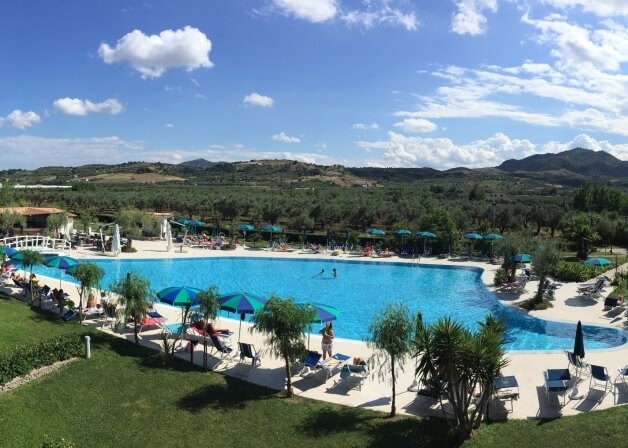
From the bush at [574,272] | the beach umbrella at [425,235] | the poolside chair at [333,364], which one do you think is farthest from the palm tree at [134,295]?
the beach umbrella at [425,235]

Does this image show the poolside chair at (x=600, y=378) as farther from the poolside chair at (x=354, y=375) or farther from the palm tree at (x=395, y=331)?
the poolside chair at (x=354, y=375)

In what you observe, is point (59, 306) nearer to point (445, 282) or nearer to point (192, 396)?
point (192, 396)

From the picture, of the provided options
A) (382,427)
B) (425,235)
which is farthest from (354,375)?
(425,235)

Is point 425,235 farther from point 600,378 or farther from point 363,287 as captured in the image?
point 600,378

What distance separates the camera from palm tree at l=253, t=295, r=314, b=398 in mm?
11516

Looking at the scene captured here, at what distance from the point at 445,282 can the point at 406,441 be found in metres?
21.2

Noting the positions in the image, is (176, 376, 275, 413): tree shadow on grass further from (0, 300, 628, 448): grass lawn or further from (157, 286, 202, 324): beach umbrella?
(157, 286, 202, 324): beach umbrella

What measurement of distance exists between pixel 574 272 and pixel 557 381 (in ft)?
58.8

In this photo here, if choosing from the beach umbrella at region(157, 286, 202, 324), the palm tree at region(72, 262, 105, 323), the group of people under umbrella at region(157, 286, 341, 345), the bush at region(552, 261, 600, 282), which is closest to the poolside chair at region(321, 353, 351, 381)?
the group of people under umbrella at region(157, 286, 341, 345)

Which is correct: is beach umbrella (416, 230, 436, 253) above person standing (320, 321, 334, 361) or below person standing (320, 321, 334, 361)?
above

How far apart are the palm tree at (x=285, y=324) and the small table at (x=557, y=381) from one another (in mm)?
5874

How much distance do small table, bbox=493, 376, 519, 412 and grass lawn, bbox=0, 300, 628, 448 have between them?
76 centimetres

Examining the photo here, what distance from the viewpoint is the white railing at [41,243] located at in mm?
32284

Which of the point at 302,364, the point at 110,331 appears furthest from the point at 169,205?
the point at 302,364
